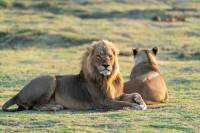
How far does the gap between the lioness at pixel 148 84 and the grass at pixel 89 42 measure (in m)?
0.27

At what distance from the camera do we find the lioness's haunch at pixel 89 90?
1225cm

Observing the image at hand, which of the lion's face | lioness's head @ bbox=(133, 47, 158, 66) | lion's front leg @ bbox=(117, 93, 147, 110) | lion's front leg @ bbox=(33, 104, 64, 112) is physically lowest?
lion's front leg @ bbox=(33, 104, 64, 112)

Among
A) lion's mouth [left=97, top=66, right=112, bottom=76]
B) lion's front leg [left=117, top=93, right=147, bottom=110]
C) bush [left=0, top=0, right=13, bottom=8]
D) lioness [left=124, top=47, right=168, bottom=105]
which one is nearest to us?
lion's mouth [left=97, top=66, right=112, bottom=76]

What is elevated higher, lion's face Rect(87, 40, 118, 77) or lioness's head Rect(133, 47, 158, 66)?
lion's face Rect(87, 40, 118, 77)

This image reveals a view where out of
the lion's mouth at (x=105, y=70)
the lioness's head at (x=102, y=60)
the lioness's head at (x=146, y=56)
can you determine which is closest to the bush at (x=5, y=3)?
the lioness's head at (x=146, y=56)

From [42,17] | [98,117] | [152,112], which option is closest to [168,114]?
[152,112]

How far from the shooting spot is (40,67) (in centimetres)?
2078

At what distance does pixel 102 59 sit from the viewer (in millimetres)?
12203

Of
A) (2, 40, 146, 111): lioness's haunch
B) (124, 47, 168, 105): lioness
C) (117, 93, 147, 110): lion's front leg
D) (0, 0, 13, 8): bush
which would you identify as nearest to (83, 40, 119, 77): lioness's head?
(2, 40, 146, 111): lioness's haunch

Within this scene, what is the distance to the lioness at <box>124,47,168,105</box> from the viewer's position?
13266 millimetres

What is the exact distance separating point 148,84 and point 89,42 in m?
14.2

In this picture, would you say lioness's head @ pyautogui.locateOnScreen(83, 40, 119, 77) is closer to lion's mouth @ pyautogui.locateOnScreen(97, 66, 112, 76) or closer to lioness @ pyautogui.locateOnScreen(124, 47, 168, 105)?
lion's mouth @ pyautogui.locateOnScreen(97, 66, 112, 76)

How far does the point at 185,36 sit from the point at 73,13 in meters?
12.4

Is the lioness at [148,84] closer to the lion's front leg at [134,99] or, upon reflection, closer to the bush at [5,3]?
the lion's front leg at [134,99]
